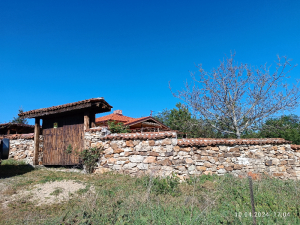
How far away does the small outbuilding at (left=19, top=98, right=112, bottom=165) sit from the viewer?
9289 millimetres

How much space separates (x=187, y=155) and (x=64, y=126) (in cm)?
607

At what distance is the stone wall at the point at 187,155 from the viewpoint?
805cm

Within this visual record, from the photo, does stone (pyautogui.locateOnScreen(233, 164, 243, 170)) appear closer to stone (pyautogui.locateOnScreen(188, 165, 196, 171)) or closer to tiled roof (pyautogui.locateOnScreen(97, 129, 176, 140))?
stone (pyautogui.locateOnScreen(188, 165, 196, 171))

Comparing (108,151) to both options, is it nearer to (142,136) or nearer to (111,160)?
(111,160)

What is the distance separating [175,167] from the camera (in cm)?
795

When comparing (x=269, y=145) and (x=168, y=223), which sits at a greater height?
(x=269, y=145)

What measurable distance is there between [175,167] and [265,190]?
3092 mm

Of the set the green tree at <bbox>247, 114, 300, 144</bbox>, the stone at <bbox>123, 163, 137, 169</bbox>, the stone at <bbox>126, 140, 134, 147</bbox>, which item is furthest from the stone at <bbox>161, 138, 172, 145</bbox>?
the green tree at <bbox>247, 114, 300, 144</bbox>

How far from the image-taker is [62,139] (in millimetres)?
10086

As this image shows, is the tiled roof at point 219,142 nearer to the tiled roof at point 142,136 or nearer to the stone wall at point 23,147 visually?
the tiled roof at point 142,136

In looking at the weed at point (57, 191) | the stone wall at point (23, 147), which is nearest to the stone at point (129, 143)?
the weed at point (57, 191)

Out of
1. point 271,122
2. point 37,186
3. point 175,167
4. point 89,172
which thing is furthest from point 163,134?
point 271,122

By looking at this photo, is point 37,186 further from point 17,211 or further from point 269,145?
point 269,145

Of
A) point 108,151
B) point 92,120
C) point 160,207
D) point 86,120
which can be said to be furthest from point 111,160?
point 160,207
